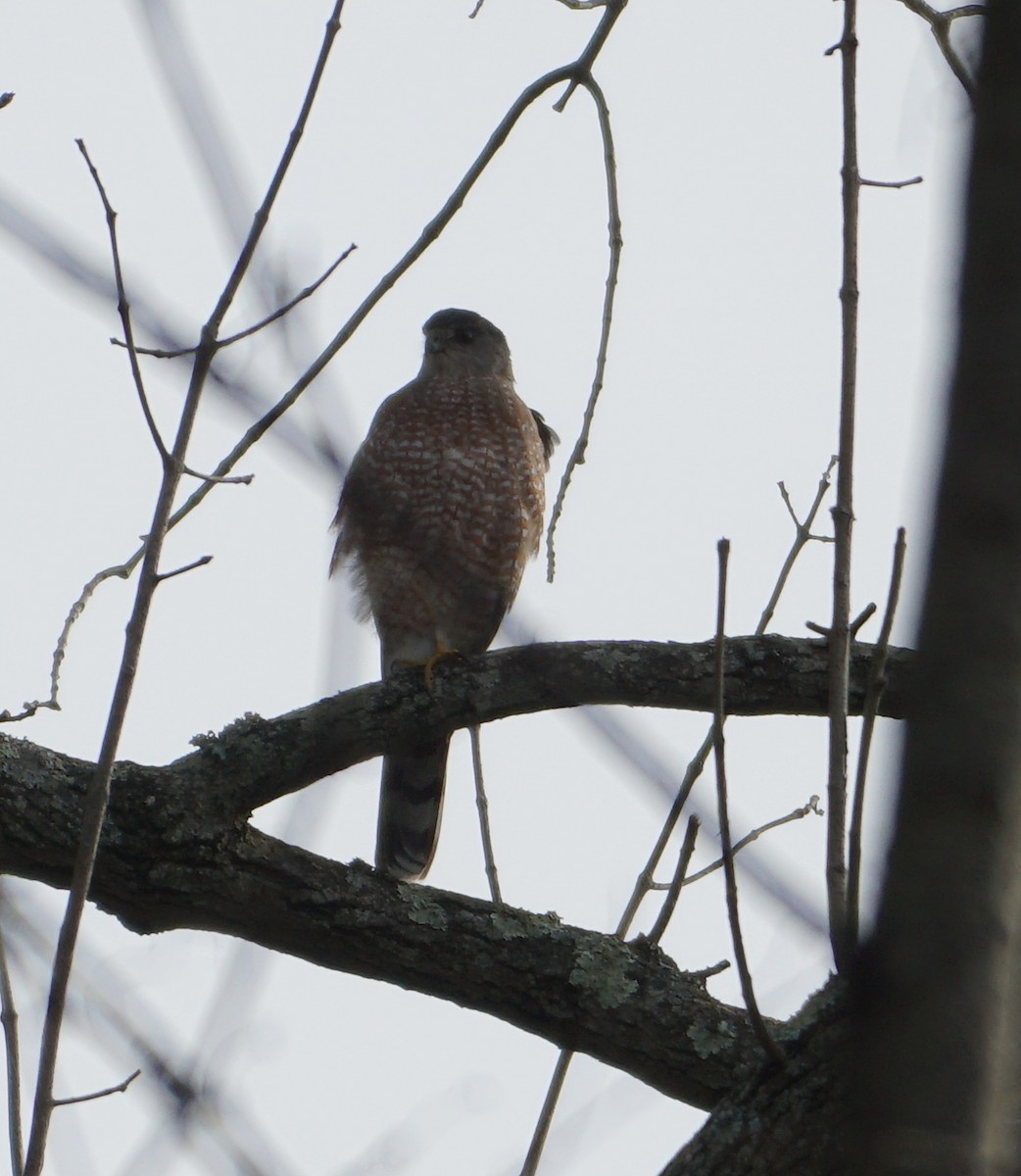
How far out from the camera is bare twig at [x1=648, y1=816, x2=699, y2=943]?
2.20 meters


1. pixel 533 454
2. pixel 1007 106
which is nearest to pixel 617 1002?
pixel 1007 106

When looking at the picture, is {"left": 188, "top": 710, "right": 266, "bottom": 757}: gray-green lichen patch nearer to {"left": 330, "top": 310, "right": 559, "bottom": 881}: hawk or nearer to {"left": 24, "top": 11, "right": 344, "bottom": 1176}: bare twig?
{"left": 24, "top": 11, "right": 344, "bottom": 1176}: bare twig

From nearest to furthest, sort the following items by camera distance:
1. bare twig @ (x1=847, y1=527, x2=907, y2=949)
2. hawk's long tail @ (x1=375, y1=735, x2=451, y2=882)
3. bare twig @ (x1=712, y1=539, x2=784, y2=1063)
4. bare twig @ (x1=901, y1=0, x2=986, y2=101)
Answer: bare twig @ (x1=847, y1=527, x2=907, y2=949) < bare twig @ (x1=712, y1=539, x2=784, y2=1063) < bare twig @ (x1=901, y1=0, x2=986, y2=101) < hawk's long tail @ (x1=375, y1=735, x2=451, y2=882)

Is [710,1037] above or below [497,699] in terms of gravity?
below

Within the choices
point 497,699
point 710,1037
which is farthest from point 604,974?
point 497,699

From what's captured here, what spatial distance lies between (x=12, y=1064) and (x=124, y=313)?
39.6 inches

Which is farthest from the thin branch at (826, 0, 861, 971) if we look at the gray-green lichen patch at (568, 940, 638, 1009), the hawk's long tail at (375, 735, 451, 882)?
the hawk's long tail at (375, 735, 451, 882)

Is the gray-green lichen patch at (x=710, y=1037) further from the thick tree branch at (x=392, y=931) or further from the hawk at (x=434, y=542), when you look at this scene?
the hawk at (x=434, y=542)

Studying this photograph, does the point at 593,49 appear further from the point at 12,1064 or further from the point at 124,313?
the point at 12,1064

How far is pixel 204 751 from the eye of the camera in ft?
10.1

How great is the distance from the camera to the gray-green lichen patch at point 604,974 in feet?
9.48

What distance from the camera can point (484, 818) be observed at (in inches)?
Answer: 117

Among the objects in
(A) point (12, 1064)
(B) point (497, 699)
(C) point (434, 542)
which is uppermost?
(C) point (434, 542)

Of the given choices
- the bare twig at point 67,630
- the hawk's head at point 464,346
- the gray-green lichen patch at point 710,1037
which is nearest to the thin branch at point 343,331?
the bare twig at point 67,630
